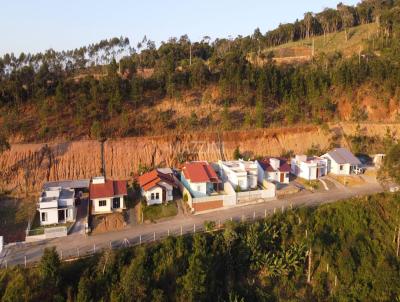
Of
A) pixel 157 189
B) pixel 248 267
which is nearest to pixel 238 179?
pixel 157 189

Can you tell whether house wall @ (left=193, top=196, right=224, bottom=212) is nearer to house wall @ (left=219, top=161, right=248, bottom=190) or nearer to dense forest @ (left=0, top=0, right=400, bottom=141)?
house wall @ (left=219, top=161, right=248, bottom=190)

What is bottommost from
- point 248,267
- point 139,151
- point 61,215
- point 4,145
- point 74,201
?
point 248,267

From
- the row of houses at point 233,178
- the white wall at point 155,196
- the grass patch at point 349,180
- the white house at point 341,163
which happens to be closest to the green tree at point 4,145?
the row of houses at point 233,178

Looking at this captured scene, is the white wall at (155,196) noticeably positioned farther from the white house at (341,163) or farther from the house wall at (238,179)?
the white house at (341,163)

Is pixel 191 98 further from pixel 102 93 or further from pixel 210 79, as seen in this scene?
pixel 102 93

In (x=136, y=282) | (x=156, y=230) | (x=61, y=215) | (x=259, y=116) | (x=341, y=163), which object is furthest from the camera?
(x=259, y=116)

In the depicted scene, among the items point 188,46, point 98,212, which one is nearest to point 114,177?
point 98,212

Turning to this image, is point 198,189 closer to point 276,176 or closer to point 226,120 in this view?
point 276,176
